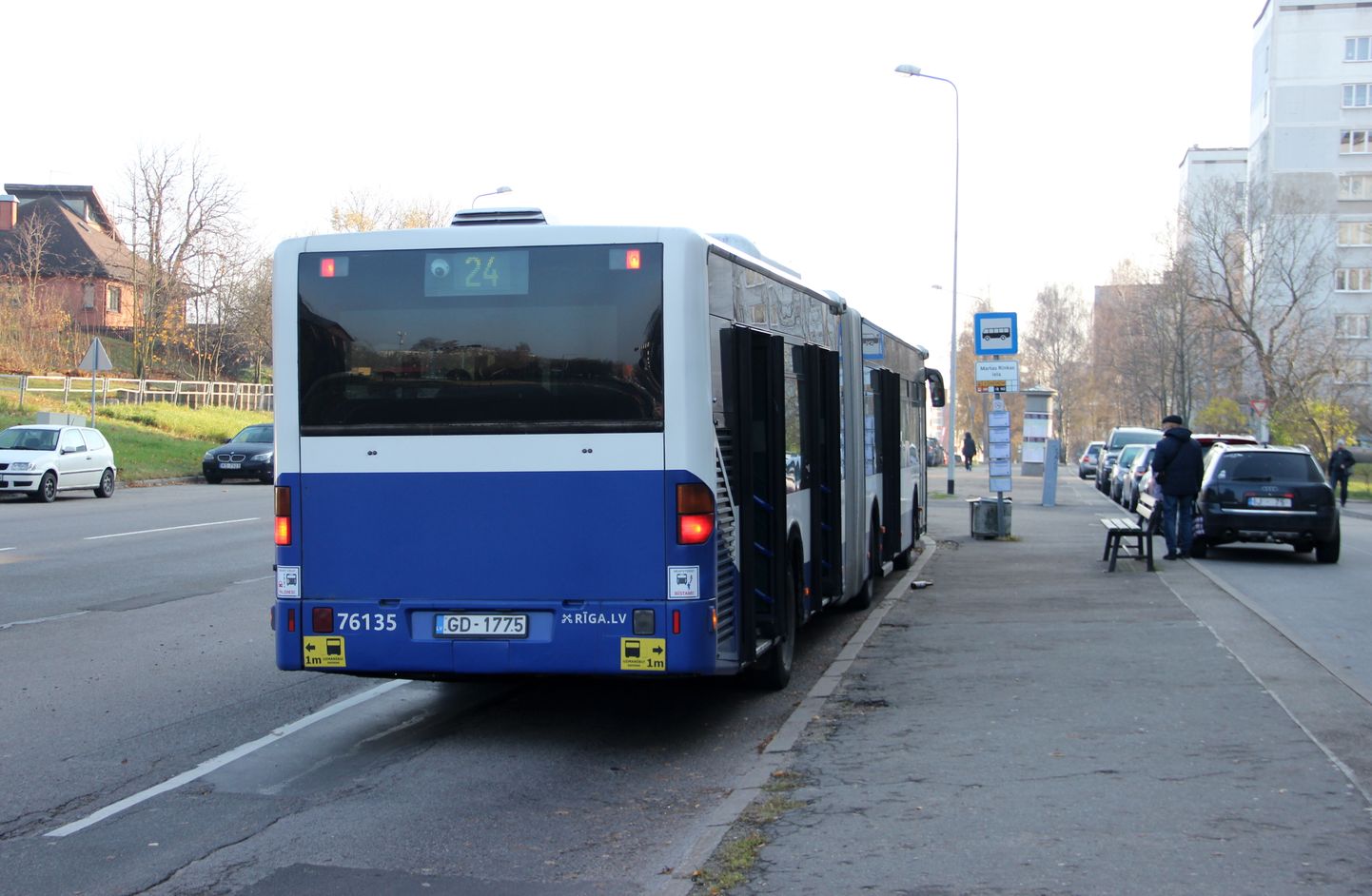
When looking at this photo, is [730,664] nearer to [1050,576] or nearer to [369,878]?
[369,878]

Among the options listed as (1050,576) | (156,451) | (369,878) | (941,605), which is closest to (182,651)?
(369,878)

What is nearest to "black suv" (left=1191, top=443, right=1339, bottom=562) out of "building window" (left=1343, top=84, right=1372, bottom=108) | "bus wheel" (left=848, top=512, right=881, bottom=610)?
"bus wheel" (left=848, top=512, right=881, bottom=610)

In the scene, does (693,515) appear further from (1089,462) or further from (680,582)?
(1089,462)

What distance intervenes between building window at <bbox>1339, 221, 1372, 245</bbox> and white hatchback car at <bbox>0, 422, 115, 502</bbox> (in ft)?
244

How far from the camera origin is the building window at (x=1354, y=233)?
274 feet

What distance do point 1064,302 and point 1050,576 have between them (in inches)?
4123

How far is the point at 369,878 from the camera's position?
17.5 feet

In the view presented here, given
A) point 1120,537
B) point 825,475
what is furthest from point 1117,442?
point 825,475

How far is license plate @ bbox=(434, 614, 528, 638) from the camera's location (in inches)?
291

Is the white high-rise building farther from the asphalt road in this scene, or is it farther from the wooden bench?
the asphalt road

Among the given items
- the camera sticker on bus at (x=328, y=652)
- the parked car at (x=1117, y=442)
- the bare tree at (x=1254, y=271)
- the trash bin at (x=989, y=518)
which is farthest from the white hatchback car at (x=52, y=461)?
the bare tree at (x=1254, y=271)

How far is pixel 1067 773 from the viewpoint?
6.67m

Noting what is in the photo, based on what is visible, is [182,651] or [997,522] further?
[997,522]

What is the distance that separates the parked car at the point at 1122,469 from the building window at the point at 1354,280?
51.7 metres
